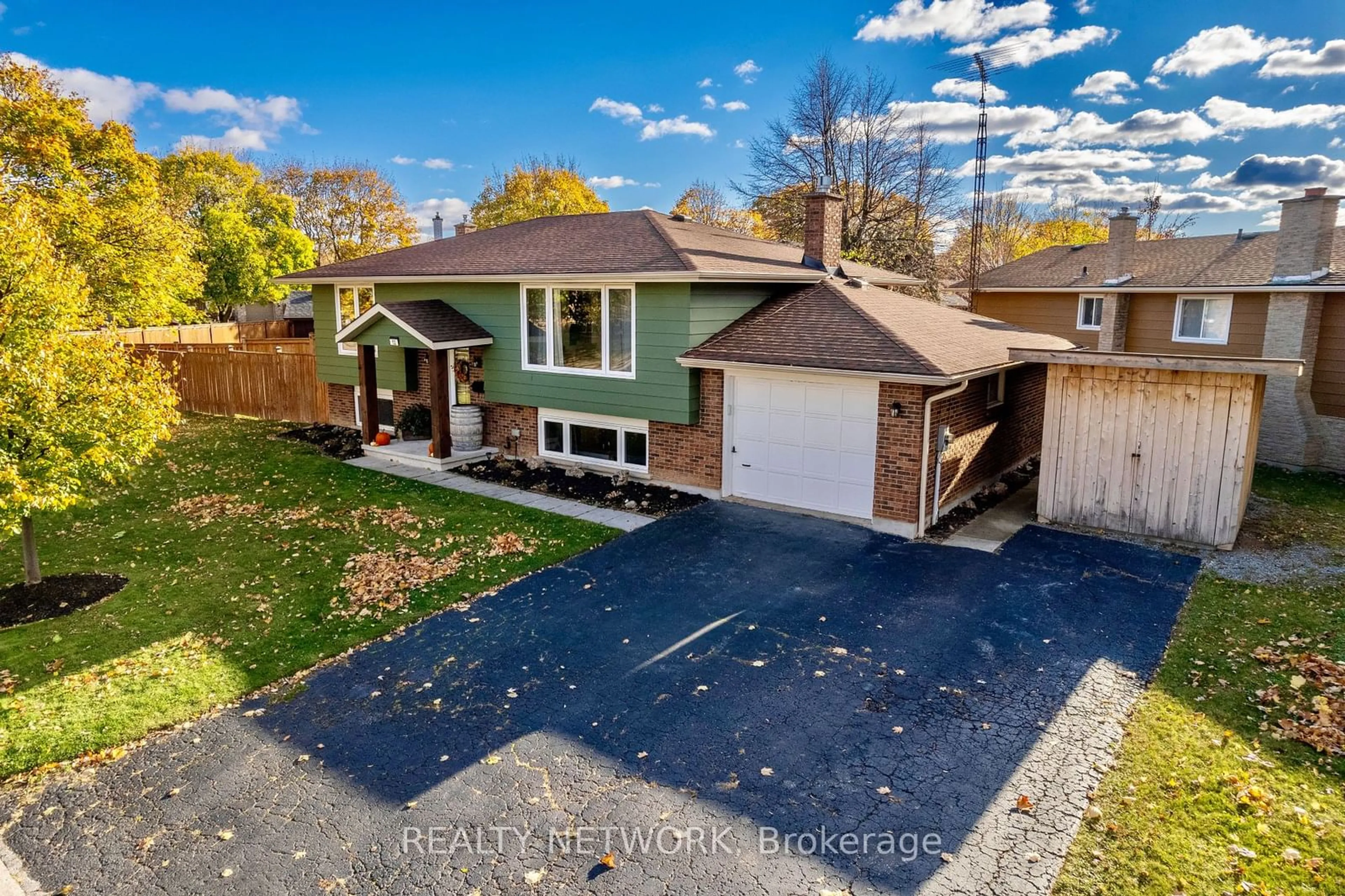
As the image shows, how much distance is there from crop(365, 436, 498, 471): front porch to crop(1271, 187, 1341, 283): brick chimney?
56.8 feet

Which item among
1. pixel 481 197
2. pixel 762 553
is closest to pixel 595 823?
pixel 762 553

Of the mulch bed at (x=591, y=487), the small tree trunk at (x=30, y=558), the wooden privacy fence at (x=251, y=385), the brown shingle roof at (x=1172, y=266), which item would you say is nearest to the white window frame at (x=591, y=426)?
the mulch bed at (x=591, y=487)

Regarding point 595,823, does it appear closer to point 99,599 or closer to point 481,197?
point 99,599

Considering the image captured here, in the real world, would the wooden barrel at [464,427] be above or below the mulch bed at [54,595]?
above

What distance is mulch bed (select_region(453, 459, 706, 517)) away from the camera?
39.3ft

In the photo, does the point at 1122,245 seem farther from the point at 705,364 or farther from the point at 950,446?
the point at 705,364

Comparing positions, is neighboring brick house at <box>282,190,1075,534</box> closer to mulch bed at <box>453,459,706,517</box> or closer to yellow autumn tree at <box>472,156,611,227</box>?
mulch bed at <box>453,459,706,517</box>

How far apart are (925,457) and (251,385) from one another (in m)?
17.6

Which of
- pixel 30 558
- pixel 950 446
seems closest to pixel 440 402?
pixel 30 558

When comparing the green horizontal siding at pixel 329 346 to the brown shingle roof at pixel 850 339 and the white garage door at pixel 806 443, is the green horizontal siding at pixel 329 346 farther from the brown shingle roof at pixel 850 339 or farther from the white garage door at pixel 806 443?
the white garage door at pixel 806 443

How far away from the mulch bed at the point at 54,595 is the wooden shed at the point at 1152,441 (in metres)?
12.5

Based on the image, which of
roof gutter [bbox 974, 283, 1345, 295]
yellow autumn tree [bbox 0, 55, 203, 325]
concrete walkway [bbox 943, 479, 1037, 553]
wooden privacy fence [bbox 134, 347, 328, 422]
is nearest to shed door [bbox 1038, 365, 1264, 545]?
concrete walkway [bbox 943, 479, 1037, 553]

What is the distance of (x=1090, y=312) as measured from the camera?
21.0 m

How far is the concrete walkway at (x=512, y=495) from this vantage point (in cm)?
1129
